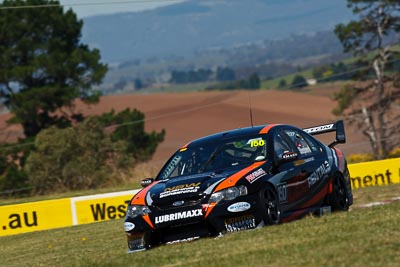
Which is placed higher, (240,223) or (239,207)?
(239,207)

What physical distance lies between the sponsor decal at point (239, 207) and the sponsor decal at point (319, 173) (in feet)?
5.36

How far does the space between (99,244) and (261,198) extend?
423cm

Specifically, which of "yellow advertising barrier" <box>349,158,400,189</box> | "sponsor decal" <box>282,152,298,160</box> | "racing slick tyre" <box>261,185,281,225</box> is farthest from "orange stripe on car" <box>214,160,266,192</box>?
"yellow advertising barrier" <box>349,158,400,189</box>

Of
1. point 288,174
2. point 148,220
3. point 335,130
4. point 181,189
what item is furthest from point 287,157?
point 335,130

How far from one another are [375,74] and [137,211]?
49.1 meters

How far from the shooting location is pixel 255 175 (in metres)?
12.3

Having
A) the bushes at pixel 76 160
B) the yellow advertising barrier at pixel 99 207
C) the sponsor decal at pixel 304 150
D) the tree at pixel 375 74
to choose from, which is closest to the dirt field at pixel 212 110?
the tree at pixel 375 74

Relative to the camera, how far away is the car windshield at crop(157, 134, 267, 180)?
12.9 m

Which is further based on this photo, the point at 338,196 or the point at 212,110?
the point at 212,110

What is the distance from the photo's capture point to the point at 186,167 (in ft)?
43.4

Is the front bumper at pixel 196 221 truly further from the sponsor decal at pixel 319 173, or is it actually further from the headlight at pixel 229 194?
the sponsor decal at pixel 319 173

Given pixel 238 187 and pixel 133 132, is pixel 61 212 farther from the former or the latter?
pixel 133 132

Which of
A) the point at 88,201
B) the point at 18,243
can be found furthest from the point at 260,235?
the point at 88,201

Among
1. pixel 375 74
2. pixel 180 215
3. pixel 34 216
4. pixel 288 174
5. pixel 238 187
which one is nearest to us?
pixel 180 215
